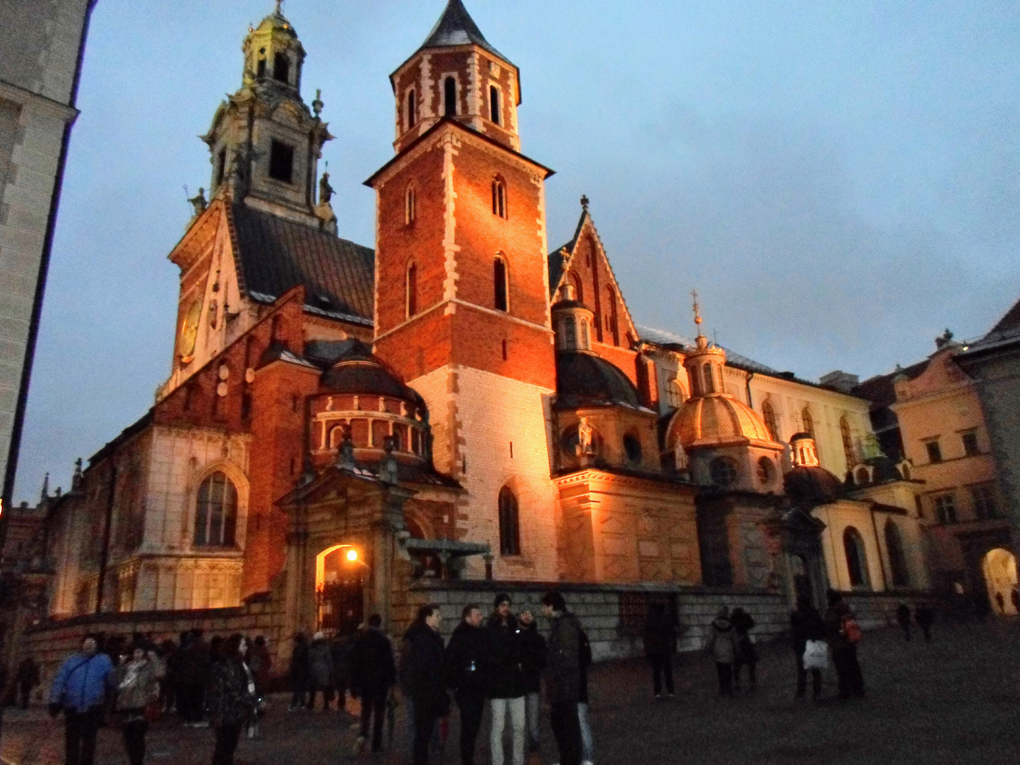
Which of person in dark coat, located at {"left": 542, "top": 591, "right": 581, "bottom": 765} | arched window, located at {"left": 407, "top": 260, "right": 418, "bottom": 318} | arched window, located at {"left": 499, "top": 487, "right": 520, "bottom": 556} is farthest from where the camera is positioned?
arched window, located at {"left": 407, "top": 260, "right": 418, "bottom": 318}

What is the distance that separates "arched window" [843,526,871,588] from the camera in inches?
1387

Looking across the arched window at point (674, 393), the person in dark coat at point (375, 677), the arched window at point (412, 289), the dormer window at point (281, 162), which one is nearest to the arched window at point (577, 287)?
the arched window at point (674, 393)

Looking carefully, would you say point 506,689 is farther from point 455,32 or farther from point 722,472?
point 455,32

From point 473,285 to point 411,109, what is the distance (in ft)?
28.3

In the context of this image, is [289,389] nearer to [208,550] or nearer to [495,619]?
[208,550]

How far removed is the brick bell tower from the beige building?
52.4ft

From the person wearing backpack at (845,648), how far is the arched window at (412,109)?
25.1m

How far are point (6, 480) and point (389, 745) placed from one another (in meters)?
5.21

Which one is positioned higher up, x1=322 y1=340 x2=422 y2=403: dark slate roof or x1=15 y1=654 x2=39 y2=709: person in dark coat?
x1=322 y1=340 x2=422 y2=403: dark slate roof

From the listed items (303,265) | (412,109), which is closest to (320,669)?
(412,109)

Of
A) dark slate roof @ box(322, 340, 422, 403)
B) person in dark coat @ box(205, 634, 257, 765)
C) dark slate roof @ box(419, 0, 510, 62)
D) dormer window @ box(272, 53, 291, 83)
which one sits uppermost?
dormer window @ box(272, 53, 291, 83)

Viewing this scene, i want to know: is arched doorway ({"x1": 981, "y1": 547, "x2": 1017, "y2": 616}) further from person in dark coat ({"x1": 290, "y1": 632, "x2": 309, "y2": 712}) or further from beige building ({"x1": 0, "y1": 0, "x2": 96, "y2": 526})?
beige building ({"x1": 0, "y1": 0, "x2": 96, "y2": 526})

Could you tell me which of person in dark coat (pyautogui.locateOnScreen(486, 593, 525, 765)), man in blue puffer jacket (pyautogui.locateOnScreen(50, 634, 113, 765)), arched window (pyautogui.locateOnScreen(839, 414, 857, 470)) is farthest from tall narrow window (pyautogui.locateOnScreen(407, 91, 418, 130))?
arched window (pyautogui.locateOnScreen(839, 414, 857, 470))

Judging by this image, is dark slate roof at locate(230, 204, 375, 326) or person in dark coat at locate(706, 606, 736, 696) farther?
dark slate roof at locate(230, 204, 375, 326)
